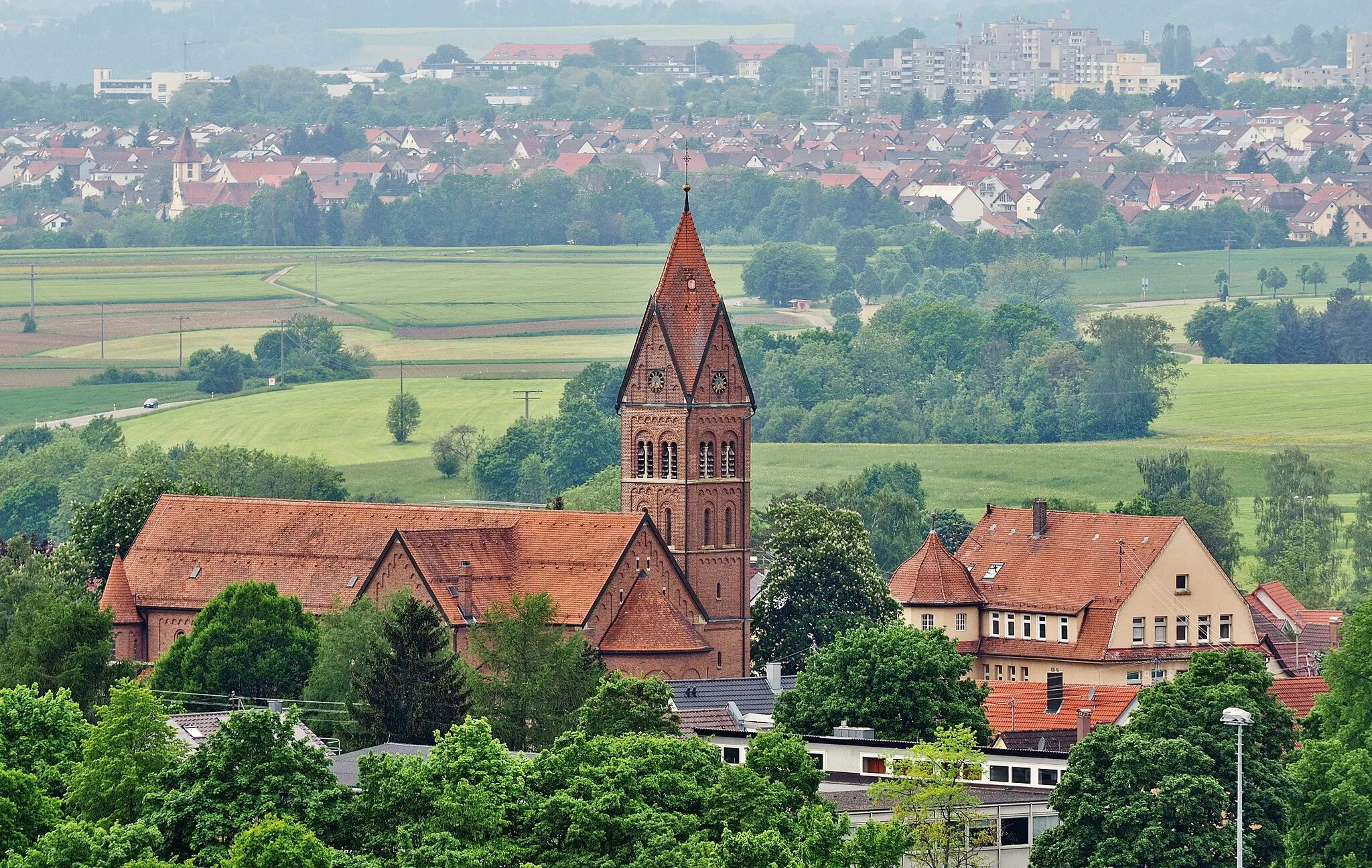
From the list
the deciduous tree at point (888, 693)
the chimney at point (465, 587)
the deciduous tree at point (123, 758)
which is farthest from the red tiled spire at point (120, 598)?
the deciduous tree at point (123, 758)

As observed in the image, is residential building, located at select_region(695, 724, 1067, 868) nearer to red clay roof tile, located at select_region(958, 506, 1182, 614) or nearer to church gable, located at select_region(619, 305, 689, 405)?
red clay roof tile, located at select_region(958, 506, 1182, 614)

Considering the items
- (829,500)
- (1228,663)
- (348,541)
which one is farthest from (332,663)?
(829,500)

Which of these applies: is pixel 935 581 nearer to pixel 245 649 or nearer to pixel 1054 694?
pixel 1054 694

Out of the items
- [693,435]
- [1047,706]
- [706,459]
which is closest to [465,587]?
[693,435]

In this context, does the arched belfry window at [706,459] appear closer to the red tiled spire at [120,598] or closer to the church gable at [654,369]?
the church gable at [654,369]

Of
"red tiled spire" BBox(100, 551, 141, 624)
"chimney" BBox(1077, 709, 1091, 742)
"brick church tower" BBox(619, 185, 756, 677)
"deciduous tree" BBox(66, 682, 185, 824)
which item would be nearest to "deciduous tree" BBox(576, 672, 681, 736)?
"chimney" BBox(1077, 709, 1091, 742)
